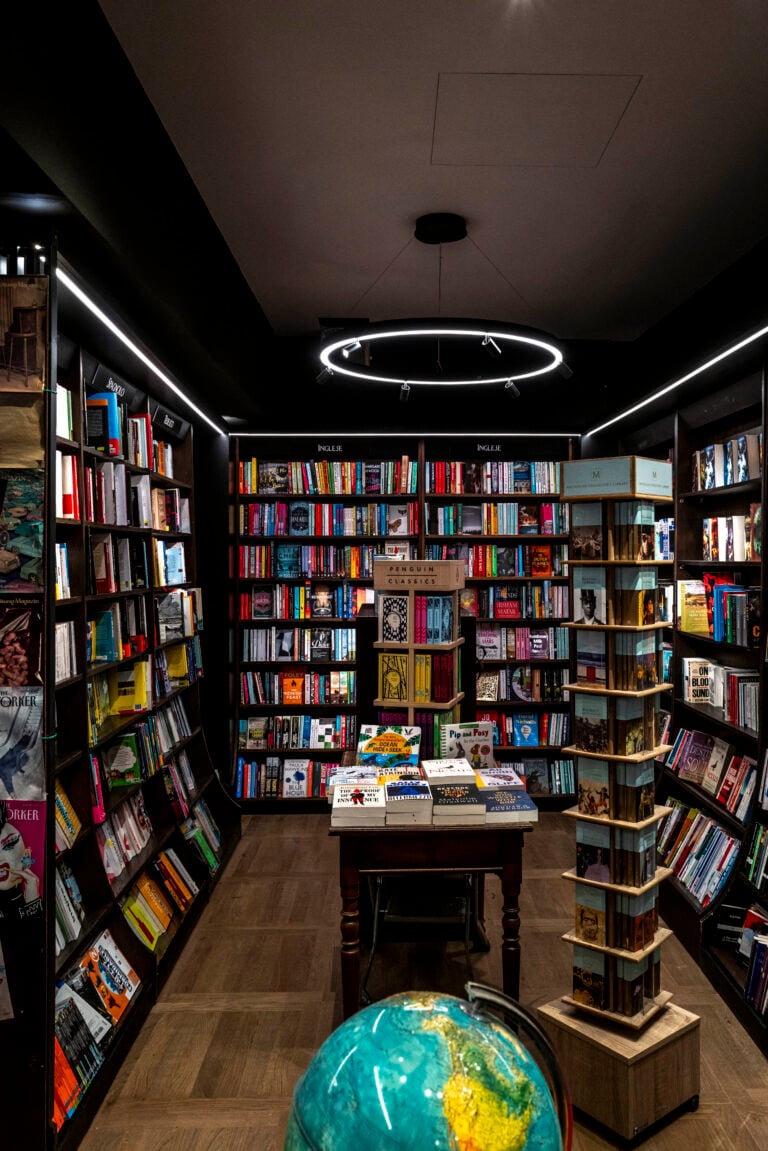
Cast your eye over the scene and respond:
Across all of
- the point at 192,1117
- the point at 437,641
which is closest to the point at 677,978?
the point at 437,641

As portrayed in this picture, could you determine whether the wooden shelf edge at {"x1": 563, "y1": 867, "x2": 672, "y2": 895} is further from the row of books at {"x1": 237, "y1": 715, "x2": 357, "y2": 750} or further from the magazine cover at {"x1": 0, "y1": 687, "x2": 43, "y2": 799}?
the row of books at {"x1": 237, "y1": 715, "x2": 357, "y2": 750}

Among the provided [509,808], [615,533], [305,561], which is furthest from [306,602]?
[615,533]

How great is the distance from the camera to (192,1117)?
2477 mm

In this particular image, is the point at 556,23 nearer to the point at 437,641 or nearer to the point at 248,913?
the point at 437,641

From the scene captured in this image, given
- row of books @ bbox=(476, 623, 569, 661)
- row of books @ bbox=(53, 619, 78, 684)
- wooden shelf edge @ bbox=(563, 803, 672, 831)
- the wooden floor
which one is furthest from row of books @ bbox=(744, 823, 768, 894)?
row of books @ bbox=(53, 619, 78, 684)

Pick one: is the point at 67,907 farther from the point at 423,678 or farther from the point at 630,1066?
the point at 630,1066

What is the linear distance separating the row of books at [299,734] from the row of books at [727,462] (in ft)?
9.78

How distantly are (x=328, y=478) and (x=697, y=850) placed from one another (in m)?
3.48

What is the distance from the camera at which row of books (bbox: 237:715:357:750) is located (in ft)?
18.6

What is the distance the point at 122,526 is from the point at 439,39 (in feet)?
7.37

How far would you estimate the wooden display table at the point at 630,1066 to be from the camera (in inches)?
91.9

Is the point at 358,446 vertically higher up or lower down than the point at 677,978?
higher up

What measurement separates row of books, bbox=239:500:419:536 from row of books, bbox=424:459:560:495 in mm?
282

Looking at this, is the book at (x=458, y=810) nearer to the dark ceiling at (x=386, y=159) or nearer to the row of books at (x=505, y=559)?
the dark ceiling at (x=386, y=159)
